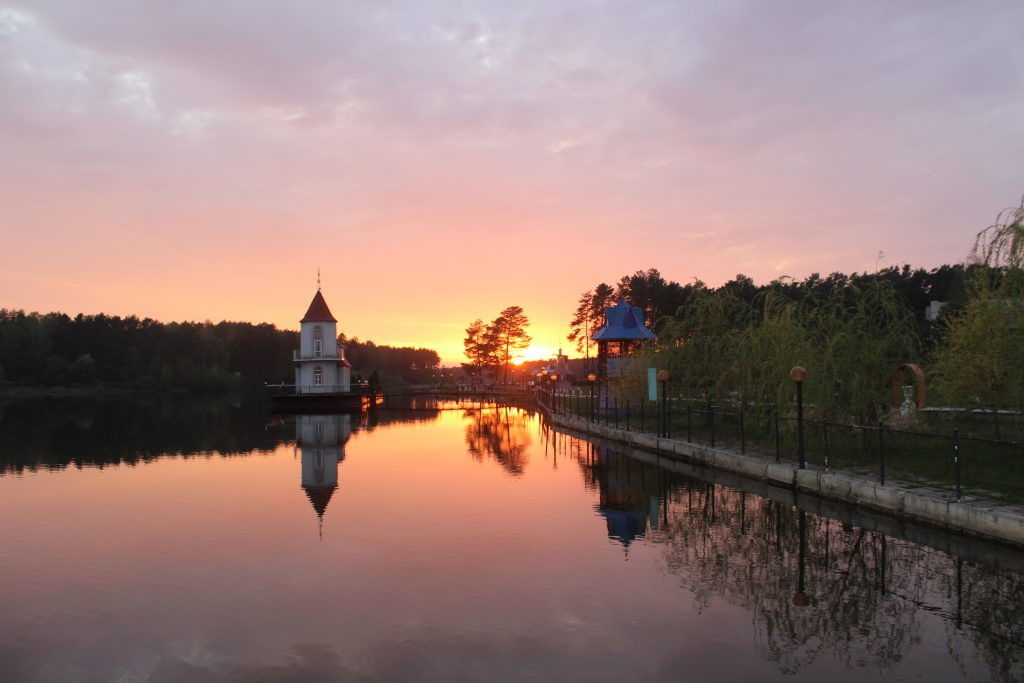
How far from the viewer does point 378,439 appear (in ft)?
110

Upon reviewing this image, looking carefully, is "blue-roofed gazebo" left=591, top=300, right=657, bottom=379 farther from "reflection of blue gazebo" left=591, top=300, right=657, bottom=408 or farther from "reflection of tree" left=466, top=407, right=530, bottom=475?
"reflection of tree" left=466, top=407, right=530, bottom=475

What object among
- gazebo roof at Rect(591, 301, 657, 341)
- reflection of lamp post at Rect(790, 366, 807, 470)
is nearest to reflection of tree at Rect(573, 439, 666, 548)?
reflection of lamp post at Rect(790, 366, 807, 470)

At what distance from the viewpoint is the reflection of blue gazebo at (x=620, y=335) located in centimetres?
4034

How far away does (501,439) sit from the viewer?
33031mm

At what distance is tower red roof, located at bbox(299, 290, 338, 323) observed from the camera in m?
67.3

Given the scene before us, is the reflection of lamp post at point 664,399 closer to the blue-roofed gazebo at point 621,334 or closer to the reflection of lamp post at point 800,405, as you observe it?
the reflection of lamp post at point 800,405

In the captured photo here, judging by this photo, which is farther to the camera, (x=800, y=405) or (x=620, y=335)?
(x=620, y=335)

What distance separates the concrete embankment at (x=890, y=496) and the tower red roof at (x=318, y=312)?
51284 millimetres

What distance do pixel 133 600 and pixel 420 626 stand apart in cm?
431

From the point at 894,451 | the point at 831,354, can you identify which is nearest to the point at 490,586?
the point at 831,354

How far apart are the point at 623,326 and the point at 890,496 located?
1131 inches

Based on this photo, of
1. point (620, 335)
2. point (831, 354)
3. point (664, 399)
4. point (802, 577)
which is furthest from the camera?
point (620, 335)

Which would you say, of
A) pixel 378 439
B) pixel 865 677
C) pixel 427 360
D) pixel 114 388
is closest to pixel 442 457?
pixel 378 439

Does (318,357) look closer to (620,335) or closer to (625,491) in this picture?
(620,335)
